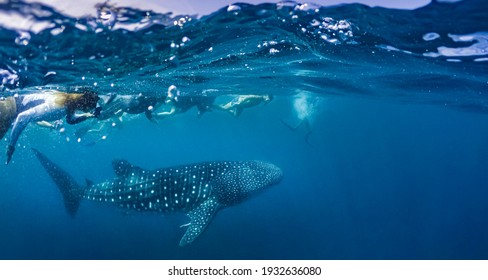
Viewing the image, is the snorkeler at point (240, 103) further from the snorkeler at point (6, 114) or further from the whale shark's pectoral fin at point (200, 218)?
the snorkeler at point (6, 114)

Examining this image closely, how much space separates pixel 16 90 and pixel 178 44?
25.0ft

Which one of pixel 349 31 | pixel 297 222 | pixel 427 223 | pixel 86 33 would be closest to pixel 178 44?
pixel 86 33

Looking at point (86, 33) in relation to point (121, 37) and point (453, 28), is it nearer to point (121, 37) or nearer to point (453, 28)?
point (121, 37)

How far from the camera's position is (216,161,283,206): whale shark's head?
10.7m

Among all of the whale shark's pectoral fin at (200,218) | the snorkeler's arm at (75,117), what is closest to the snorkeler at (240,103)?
the whale shark's pectoral fin at (200,218)

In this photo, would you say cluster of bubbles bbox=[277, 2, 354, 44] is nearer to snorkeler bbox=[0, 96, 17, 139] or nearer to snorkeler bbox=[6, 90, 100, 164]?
snorkeler bbox=[6, 90, 100, 164]

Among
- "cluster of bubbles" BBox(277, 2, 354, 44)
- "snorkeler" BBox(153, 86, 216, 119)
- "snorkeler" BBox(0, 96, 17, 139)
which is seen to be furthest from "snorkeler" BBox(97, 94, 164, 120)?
"cluster of bubbles" BBox(277, 2, 354, 44)

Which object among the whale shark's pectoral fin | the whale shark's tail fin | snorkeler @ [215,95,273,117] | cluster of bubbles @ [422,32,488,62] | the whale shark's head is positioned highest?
cluster of bubbles @ [422,32,488,62]

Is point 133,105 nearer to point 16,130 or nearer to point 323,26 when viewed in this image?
point 16,130

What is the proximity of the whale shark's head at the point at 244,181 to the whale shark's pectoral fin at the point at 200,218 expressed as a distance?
345 mm

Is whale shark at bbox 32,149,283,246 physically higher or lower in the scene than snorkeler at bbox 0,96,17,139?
lower

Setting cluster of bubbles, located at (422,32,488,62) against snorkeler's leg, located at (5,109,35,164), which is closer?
snorkeler's leg, located at (5,109,35,164)

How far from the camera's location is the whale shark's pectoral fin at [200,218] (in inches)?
372

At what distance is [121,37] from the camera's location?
8609 millimetres
